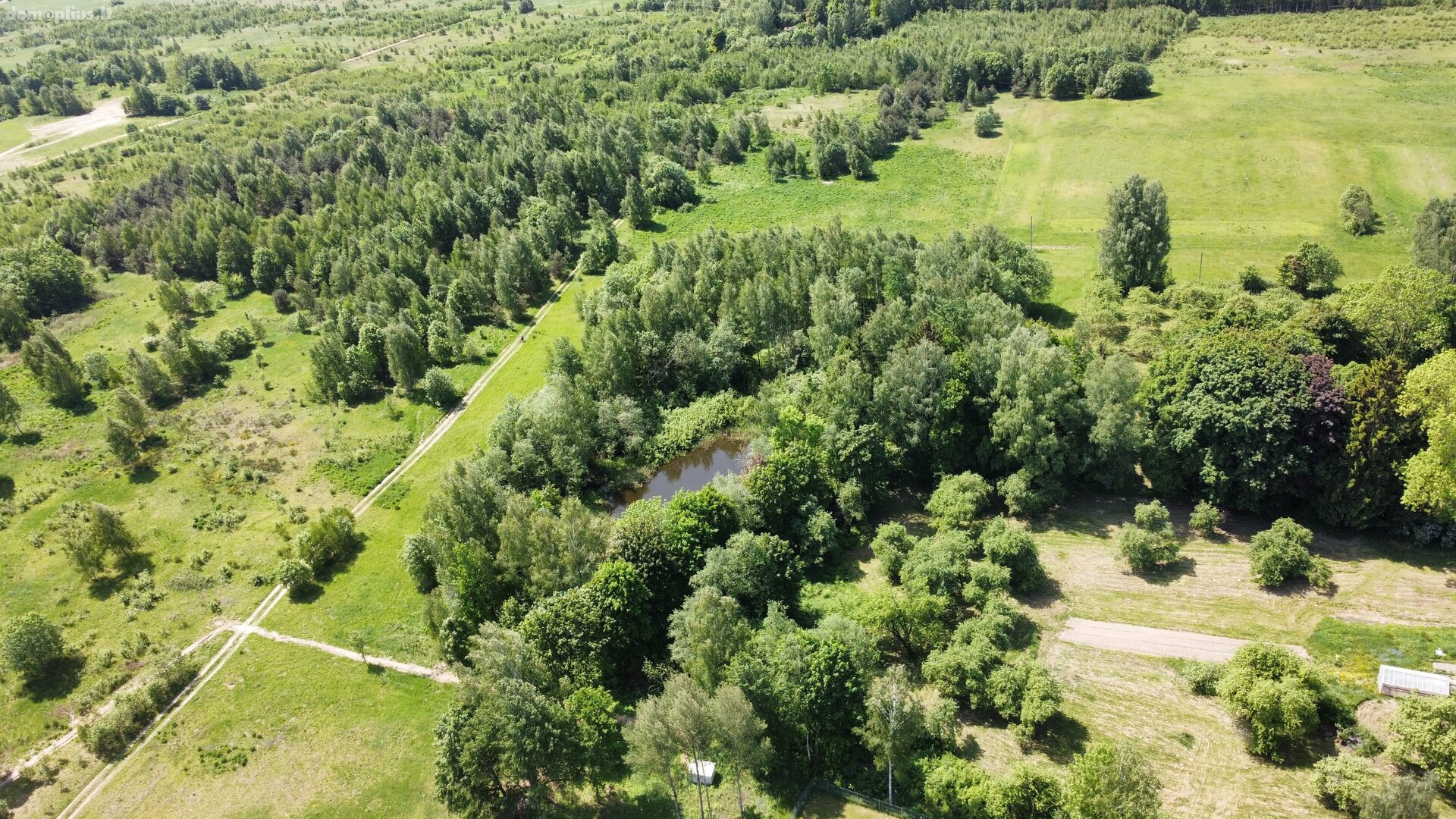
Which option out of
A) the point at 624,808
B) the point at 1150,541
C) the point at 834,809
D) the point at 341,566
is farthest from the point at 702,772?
the point at 341,566

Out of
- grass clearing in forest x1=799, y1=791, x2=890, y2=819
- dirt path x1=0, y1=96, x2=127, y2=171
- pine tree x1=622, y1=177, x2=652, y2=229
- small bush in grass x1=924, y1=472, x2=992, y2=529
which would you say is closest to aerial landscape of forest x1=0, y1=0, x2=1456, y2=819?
grass clearing in forest x1=799, y1=791, x2=890, y2=819

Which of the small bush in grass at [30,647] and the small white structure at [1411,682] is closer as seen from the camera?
the small white structure at [1411,682]

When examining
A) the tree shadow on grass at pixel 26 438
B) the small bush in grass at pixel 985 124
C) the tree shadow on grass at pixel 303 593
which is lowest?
the tree shadow on grass at pixel 303 593

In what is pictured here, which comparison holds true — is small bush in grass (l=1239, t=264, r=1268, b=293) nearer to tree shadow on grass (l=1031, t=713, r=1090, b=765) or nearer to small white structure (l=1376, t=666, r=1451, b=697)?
small white structure (l=1376, t=666, r=1451, b=697)

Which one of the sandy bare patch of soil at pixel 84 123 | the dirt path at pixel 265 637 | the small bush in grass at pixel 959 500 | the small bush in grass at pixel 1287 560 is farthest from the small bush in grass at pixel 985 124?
the sandy bare patch of soil at pixel 84 123

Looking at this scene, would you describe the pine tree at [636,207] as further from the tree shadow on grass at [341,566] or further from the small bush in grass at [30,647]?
the small bush in grass at [30,647]

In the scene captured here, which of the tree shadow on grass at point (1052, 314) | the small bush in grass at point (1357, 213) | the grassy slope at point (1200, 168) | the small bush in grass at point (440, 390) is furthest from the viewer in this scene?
the grassy slope at point (1200, 168)
